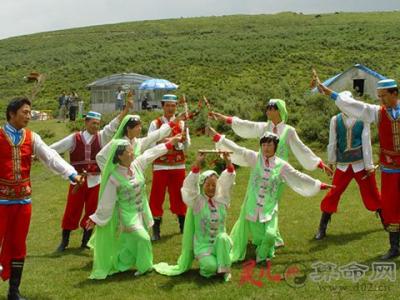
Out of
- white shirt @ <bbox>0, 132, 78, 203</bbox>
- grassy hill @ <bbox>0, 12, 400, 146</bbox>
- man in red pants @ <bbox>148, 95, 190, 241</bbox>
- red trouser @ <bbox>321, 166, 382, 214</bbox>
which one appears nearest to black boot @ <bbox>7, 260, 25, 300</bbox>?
white shirt @ <bbox>0, 132, 78, 203</bbox>

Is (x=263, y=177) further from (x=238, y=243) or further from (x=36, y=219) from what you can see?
(x=36, y=219)

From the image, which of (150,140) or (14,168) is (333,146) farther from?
(14,168)

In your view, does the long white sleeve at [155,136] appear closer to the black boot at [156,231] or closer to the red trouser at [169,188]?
the red trouser at [169,188]

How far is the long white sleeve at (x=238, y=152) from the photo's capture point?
7273 millimetres

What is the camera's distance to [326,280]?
6168 millimetres

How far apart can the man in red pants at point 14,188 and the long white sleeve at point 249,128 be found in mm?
2927

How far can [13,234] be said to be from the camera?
591 cm

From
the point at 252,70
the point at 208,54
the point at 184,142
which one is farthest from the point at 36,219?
the point at 208,54

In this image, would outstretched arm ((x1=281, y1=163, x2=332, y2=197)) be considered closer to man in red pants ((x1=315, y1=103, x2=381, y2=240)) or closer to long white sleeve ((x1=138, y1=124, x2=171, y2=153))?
man in red pants ((x1=315, y1=103, x2=381, y2=240))

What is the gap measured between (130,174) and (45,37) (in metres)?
84.4

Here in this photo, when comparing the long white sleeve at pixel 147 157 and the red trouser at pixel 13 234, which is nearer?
the red trouser at pixel 13 234

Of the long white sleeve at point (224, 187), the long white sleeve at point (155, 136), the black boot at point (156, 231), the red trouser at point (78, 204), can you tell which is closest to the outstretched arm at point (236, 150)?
the long white sleeve at point (224, 187)

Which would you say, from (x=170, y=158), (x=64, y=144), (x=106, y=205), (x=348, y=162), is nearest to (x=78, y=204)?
(x=64, y=144)

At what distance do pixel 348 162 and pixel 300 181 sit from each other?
1.40m
